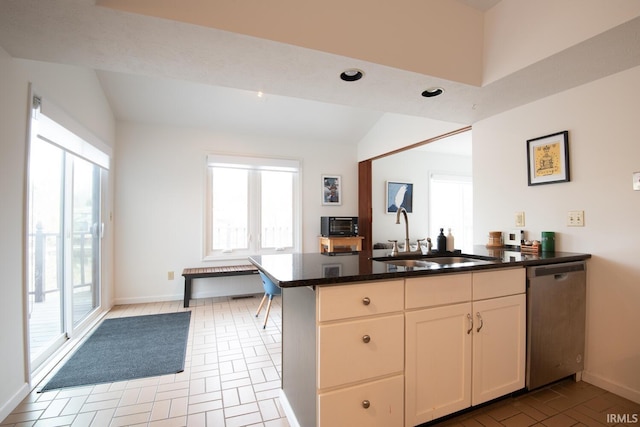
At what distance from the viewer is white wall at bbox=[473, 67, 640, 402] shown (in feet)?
6.09

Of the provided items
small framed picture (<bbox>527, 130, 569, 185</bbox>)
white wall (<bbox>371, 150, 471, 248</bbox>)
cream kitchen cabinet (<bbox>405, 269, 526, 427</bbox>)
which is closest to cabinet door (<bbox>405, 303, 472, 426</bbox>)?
cream kitchen cabinet (<bbox>405, 269, 526, 427</bbox>)

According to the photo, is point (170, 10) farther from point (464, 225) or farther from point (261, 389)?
point (464, 225)

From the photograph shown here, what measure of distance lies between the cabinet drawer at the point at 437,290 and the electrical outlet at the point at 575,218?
120cm

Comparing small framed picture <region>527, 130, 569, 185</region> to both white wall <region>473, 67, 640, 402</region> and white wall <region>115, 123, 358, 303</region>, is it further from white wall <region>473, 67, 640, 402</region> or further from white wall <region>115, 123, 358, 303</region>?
white wall <region>115, 123, 358, 303</region>

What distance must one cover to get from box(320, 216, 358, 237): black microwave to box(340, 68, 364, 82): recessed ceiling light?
2.62 metres

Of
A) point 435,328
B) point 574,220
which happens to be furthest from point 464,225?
point 435,328

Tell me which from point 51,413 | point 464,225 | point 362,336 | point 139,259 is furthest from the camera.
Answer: point 464,225

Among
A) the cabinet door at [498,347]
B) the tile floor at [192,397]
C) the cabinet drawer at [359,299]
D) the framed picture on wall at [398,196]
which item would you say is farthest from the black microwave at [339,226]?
the cabinet drawer at [359,299]

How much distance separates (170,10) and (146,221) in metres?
3.19

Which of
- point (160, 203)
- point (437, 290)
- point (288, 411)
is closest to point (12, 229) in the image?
point (288, 411)

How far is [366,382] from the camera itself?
133cm

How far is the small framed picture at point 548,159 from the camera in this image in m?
2.17

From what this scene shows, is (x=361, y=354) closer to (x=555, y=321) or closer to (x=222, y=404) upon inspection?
(x=222, y=404)

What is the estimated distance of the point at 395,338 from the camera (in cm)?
139
